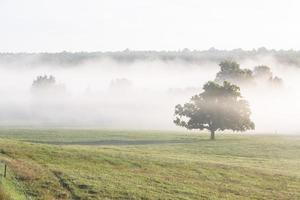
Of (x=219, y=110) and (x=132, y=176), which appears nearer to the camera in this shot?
(x=132, y=176)

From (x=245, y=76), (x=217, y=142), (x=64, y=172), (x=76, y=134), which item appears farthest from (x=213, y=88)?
(x=64, y=172)

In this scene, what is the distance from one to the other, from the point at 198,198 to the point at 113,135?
61.2 m

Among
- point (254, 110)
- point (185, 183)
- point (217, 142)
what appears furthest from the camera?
point (254, 110)

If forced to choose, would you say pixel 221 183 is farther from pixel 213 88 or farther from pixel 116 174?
pixel 213 88

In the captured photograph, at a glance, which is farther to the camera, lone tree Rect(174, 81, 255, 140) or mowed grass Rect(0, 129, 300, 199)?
lone tree Rect(174, 81, 255, 140)

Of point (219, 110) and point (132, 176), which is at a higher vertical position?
point (219, 110)

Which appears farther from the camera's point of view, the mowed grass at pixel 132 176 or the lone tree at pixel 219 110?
the lone tree at pixel 219 110

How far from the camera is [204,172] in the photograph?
53.0 metres

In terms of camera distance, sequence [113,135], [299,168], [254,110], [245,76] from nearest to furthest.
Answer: [299,168], [113,135], [245,76], [254,110]

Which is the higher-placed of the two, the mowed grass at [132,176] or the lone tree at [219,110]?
the lone tree at [219,110]

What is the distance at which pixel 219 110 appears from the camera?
10144cm

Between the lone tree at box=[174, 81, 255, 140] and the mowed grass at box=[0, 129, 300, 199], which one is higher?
the lone tree at box=[174, 81, 255, 140]

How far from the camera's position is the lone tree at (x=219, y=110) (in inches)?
4026

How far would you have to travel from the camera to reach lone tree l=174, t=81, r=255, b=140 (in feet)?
335
